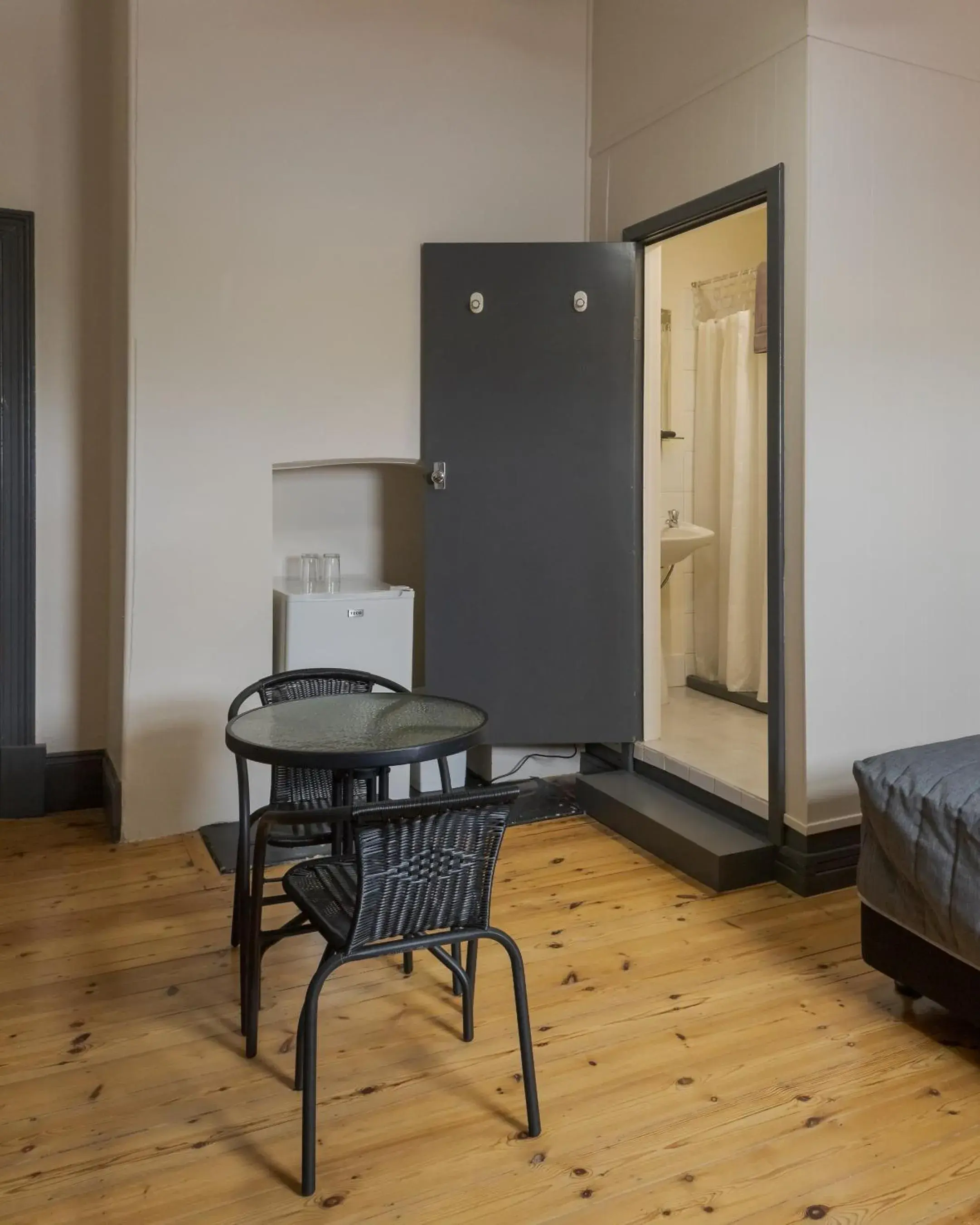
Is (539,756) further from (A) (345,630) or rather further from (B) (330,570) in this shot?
(B) (330,570)

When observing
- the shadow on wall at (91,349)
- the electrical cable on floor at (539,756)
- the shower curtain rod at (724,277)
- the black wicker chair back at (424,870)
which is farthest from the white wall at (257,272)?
the black wicker chair back at (424,870)

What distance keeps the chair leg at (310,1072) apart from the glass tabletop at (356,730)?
40 cm

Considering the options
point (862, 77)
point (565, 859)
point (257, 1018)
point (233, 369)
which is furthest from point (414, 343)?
point (257, 1018)

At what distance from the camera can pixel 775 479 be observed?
3.38 metres

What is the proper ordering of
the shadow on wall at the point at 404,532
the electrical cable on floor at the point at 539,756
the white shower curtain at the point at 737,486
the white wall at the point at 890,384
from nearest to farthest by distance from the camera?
the white wall at the point at 890,384 < the electrical cable on floor at the point at 539,756 < the shadow on wall at the point at 404,532 < the white shower curtain at the point at 737,486

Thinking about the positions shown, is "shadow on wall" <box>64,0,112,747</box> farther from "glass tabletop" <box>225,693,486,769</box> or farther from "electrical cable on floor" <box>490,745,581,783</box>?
"glass tabletop" <box>225,693,486,769</box>

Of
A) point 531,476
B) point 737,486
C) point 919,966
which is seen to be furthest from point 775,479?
point 737,486

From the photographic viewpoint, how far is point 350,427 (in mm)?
3920

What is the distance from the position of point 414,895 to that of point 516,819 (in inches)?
82.0

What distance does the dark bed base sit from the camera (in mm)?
2348

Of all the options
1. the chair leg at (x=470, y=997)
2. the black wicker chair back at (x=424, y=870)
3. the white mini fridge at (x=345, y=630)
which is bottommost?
the chair leg at (x=470, y=997)

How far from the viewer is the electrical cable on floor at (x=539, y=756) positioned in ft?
14.3

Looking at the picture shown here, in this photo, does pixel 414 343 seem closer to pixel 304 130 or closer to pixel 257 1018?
pixel 304 130

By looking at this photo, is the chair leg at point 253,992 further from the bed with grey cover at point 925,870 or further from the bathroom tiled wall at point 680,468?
the bathroom tiled wall at point 680,468
